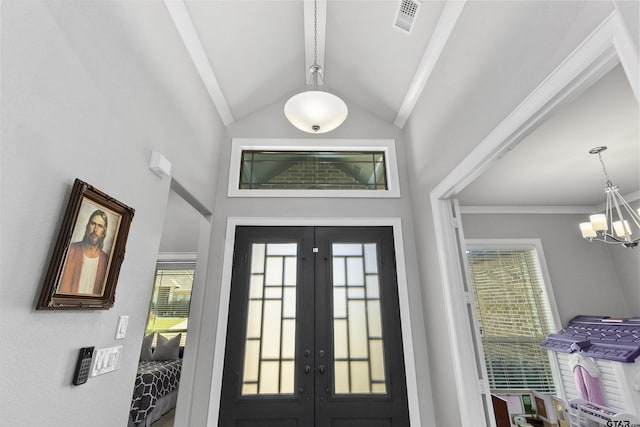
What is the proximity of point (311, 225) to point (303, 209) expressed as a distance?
186mm

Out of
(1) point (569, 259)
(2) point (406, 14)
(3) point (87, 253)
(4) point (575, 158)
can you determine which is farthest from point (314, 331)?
(1) point (569, 259)

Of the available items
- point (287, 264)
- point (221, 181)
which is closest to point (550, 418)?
point (287, 264)

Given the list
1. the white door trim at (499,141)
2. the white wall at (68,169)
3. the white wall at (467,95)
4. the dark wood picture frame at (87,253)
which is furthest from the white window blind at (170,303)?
the white door trim at (499,141)

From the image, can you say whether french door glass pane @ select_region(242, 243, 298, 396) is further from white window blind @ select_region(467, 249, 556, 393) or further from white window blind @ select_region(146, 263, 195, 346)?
white window blind @ select_region(146, 263, 195, 346)

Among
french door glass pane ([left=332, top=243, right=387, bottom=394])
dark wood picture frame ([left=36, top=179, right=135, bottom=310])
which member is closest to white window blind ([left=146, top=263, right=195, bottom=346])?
french door glass pane ([left=332, top=243, right=387, bottom=394])

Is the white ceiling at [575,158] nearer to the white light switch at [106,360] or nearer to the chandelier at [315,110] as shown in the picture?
the chandelier at [315,110]

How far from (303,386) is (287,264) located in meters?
1.05

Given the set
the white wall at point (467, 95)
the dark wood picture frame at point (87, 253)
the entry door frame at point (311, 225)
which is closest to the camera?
the dark wood picture frame at point (87, 253)

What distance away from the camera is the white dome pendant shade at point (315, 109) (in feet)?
7.52

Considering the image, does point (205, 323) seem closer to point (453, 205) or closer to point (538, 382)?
point (453, 205)

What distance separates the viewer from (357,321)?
2.71 meters

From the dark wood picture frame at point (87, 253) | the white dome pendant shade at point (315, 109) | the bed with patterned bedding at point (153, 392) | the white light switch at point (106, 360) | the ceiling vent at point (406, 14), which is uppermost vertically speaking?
the ceiling vent at point (406, 14)

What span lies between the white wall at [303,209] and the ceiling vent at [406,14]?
3.74 ft

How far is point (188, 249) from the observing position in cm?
511
